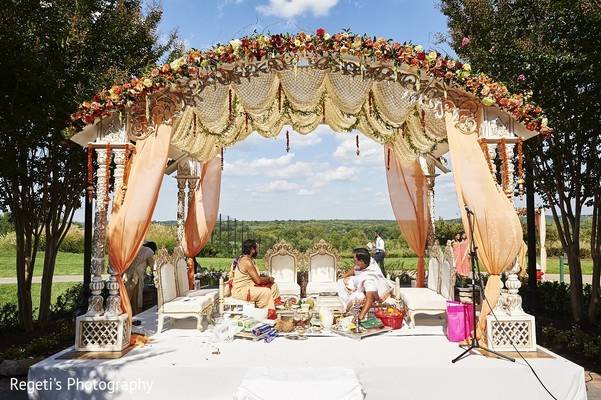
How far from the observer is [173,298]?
5.70 m

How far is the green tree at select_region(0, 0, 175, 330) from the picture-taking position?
17.6ft

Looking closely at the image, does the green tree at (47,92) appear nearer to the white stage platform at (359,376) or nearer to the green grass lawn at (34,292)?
the white stage platform at (359,376)

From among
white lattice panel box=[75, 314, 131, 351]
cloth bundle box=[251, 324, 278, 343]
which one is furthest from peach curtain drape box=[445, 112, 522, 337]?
white lattice panel box=[75, 314, 131, 351]

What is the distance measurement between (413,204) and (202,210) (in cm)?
395

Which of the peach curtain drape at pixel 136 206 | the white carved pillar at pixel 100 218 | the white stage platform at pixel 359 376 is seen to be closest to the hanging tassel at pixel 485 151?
the white stage platform at pixel 359 376

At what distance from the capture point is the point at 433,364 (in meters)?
3.81

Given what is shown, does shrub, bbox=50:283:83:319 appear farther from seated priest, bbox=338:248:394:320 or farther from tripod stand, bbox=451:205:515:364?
tripod stand, bbox=451:205:515:364

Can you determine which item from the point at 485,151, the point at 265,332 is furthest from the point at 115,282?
the point at 485,151

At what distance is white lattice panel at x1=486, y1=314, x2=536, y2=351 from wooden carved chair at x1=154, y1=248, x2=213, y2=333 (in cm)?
346

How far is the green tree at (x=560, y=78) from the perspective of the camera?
17.6 feet

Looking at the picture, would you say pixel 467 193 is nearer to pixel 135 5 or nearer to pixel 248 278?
pixel 248 278

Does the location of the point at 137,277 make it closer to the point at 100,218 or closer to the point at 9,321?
the point at 9,321

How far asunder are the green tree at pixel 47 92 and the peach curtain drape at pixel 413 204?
5006 millimetres

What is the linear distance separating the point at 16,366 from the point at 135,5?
653 cm
